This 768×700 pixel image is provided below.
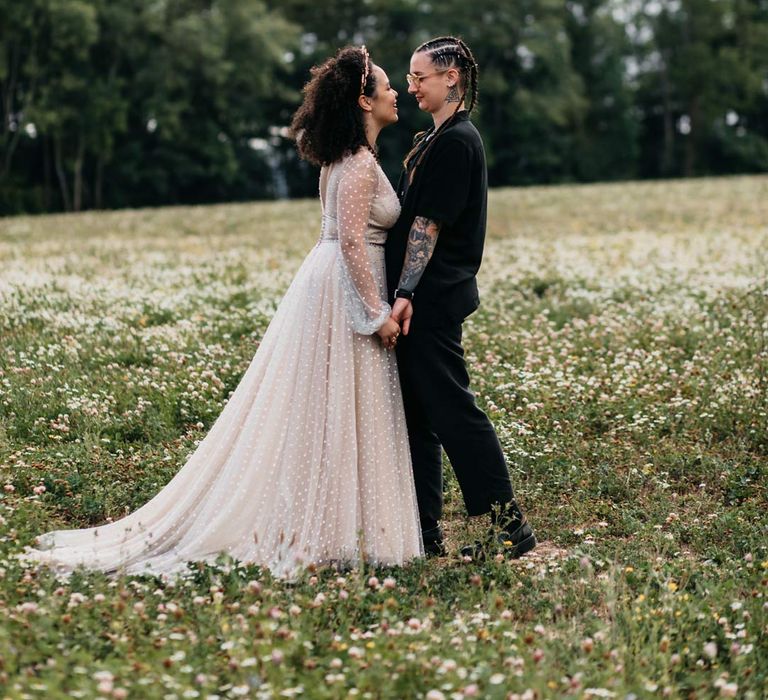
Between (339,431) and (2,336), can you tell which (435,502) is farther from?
(2,336)

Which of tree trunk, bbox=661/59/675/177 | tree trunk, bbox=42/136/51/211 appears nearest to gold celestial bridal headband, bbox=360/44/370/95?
tree trunk, bbox=42/136/51/211

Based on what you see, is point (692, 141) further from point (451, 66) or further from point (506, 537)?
point (506, 537)

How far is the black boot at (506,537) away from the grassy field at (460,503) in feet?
0.56

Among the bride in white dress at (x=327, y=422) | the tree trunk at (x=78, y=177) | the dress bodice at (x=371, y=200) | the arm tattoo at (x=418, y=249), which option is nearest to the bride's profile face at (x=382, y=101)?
the bride in white dress at (x=327, y=422)

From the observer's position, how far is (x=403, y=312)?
579 cm

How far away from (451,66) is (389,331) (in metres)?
1.44

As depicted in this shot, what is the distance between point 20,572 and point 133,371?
4531 mm

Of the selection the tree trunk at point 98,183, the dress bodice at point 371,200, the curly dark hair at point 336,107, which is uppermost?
the tree trunk at point 98,183

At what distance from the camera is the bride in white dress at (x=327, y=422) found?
5.75m

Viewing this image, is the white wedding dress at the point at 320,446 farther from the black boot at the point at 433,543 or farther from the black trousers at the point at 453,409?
the black boot at the point at 433,543

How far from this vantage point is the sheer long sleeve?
18.8ft

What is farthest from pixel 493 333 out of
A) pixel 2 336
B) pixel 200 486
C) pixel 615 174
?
pixel 615 174

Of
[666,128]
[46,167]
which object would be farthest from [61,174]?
[666,128]

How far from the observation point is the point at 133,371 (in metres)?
9.60
